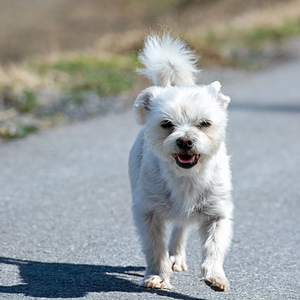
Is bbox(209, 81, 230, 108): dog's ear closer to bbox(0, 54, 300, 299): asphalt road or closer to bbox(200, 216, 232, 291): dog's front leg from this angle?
bbox(200, 216, 232, 291): dog's front leg

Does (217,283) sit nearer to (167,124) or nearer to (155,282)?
(155,282)

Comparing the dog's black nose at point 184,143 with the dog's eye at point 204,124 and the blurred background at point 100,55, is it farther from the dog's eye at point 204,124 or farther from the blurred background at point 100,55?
the blurred background at point 100,55

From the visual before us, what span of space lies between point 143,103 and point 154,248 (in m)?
0.90

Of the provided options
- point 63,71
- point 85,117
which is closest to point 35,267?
point 85,117

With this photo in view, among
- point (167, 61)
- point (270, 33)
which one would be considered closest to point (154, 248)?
point (167, 61)

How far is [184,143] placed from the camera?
207 inches

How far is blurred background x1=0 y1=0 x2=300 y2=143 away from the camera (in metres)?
12.4

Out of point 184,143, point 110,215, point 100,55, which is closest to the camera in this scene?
point 184,143

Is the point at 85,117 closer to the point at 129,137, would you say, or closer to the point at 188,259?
the point at 129,137

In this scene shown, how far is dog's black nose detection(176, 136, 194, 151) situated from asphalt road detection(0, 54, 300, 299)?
2.90 ft

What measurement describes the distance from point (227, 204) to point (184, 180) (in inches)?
12.7

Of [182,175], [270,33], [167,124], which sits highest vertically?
[270,33]

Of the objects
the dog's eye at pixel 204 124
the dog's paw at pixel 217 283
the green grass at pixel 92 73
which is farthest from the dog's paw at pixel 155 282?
the green grass at pixel 92 73

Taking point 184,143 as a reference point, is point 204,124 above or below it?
above
